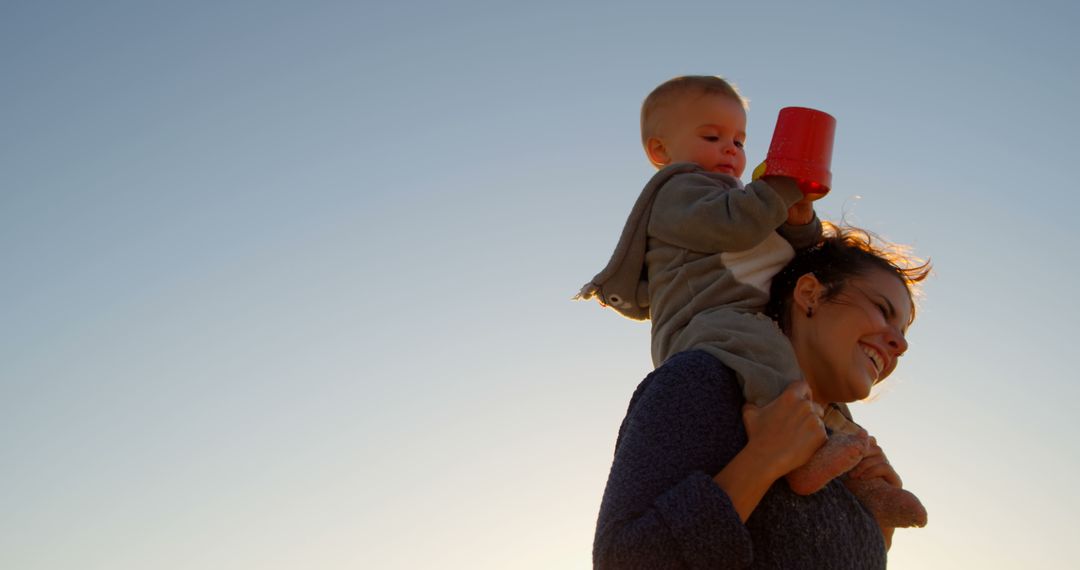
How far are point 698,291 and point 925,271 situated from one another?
0.78 meters

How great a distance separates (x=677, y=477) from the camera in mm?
2375

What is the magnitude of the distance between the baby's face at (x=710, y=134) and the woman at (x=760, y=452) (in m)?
0.45

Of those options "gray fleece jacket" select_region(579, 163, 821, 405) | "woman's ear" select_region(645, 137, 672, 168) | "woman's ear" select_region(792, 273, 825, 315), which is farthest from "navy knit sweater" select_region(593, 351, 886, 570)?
"woman's ear" select_region(645, 137, 672, 168)

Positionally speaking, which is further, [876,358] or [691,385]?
[876,358]

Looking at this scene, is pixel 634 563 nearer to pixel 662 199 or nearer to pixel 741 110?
pixel 662 199

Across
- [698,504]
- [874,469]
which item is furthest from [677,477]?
[874,469]

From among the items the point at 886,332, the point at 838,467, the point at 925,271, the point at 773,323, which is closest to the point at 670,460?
the point at 838,467

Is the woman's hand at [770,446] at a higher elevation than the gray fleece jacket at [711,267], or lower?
lower

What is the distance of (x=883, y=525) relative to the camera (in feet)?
9.15

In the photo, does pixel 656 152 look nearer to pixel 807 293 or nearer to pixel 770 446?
pixel 807 293

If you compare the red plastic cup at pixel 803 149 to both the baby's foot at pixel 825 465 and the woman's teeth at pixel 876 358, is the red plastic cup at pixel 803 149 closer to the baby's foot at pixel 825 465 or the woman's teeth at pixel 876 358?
the woman's teeth at pixel 876 358

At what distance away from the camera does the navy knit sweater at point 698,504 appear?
2271 millimetres

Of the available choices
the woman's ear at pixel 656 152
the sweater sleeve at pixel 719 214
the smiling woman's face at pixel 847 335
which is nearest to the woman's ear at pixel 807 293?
the smiling woman's face at pixel 847 335

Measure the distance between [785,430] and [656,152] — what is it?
1.28 metres
